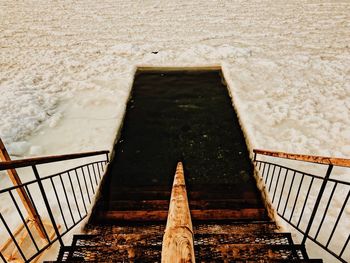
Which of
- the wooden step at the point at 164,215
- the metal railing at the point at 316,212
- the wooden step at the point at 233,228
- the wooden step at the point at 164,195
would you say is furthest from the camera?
the wooden step at the point at 164,195

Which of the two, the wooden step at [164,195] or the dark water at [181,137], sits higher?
the wooden step at [164,195]

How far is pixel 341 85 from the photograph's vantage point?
357 inches

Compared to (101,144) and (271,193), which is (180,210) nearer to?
(271,193)

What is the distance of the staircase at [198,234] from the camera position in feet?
10.0

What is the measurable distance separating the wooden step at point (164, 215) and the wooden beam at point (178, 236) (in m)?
3.04

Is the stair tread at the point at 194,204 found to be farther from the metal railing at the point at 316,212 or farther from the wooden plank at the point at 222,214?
the metal railing at the point at 316,212

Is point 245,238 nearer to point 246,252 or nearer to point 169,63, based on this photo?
point 246,252

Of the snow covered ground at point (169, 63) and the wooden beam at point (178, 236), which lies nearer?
the wooden beam at point (178, 236)

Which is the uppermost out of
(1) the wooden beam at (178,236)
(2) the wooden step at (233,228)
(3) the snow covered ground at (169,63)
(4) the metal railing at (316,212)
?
(1) the wooden beam at (178,236)

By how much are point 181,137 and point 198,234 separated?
4378 mm

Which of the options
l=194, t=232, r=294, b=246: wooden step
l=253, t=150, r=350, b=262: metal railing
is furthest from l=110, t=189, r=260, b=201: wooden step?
l=194, t=232, r=294, b=246: wooden step

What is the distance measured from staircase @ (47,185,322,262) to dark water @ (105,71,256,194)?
84 centimetres

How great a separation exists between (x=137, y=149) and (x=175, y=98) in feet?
9.98

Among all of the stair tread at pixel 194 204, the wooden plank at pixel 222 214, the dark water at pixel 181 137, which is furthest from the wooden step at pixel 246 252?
the dark water at pixel 181 137
